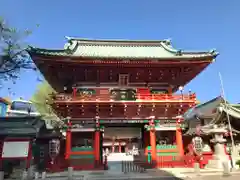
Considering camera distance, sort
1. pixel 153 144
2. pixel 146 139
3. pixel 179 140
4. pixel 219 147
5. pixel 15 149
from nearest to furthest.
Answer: pixel 15 149 → pixel 219 147 → pixel 153 144 → pixel 179 140 → pixel 146 139

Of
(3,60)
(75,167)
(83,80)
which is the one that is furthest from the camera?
(83,80)

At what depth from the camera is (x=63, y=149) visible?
16406 mm

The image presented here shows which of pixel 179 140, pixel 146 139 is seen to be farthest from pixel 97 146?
pixel 179 140

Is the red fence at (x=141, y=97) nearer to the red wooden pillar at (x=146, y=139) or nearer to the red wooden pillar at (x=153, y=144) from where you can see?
the red wooden pillar at (x=153, y=144)

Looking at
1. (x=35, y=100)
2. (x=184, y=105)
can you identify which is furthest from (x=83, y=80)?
(x=35, y=100)

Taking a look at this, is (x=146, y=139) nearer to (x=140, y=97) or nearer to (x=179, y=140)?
(x=179, y=140)

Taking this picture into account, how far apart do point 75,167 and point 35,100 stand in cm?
2369

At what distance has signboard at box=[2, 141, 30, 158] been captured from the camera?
13.4 metres

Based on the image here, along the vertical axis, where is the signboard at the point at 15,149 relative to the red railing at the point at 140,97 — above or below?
below

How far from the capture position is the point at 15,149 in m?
13.5

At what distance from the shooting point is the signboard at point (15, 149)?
13.4 m

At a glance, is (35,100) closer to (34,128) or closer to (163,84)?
(34,128)

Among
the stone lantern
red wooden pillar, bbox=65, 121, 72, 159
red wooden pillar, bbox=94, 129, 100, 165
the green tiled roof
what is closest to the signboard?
red wooden pillar, bbox=65, 121, 72, 159

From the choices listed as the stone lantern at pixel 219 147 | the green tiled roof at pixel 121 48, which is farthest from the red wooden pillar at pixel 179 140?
the green tiled roof at pixel 121 48
